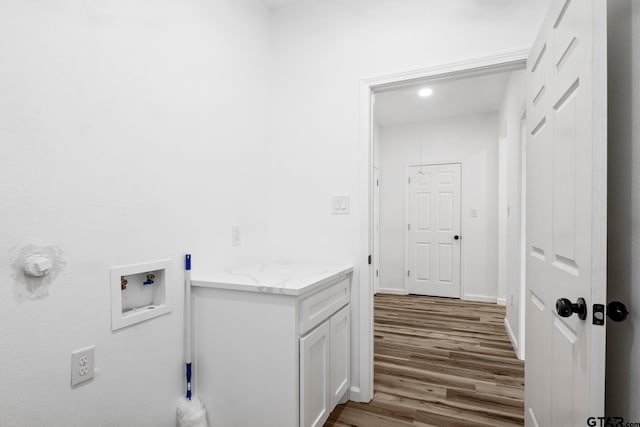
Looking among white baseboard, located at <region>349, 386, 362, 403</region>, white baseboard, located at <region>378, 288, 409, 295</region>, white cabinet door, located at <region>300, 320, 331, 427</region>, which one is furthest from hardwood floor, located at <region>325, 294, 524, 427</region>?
white baseboard, located at <region>378, 288, 409, 295</region>

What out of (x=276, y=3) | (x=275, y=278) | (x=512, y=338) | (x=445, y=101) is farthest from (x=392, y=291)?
(x=276, y=3)

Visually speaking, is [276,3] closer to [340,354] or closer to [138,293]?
[138,293]

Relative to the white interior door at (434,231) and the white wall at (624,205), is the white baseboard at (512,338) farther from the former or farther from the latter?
the white wall at (624,205)

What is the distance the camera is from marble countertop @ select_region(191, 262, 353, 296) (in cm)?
150

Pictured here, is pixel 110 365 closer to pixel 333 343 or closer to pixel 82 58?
pixel 333 343

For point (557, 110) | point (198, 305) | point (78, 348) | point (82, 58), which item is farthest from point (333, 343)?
point (82, 58)

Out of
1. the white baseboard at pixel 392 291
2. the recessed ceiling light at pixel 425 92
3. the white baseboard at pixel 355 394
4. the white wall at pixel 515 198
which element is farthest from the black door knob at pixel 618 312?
the white baseboard at pixel 392 291

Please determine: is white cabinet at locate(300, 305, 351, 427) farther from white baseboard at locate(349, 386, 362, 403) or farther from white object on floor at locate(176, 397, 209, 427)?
white object on floor at locate(176, 397, 209, 427)

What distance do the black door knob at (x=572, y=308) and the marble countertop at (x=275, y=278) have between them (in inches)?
37.6

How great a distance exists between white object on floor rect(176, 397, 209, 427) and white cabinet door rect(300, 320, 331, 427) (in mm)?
510

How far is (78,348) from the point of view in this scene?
122cm

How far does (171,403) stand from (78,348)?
1.96 ft

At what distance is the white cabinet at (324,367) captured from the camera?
1521 millimetres

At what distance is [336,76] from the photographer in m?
2.20
